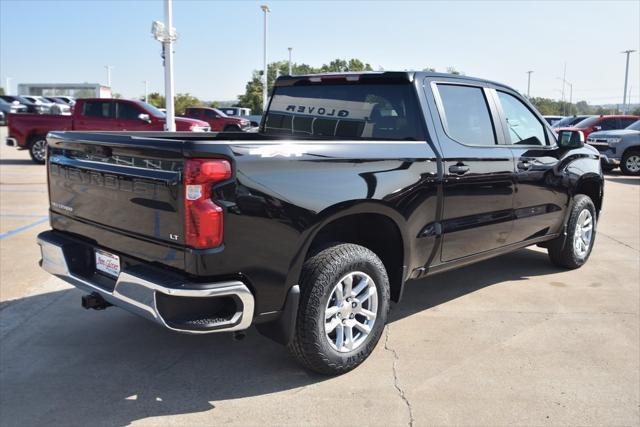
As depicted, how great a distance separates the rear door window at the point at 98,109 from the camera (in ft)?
50.5

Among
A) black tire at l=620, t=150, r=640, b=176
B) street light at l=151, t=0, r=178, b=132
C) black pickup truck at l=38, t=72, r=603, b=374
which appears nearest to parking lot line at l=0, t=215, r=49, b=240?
black pickup truck at l=38, t=72, r=603, b=374

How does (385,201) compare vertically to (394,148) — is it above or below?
below

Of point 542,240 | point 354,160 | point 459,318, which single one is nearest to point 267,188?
point 354,160

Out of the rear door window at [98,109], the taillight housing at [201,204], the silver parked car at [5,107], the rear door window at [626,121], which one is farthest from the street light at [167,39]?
the silver parked car at [5,107]

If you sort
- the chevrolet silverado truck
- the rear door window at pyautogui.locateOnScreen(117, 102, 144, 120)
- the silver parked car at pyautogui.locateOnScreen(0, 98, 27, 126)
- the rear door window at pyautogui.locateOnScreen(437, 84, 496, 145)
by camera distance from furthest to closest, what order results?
the silver parked car at pyautogui.locateOnScreen(0, 98, 27, 126)
the rear door window at pyautogui.locateOnScreen(117, 102, 144, 120)
the chevrolet silverado truck
the rear door window at pyautogui.locateOnScreen(437, 84, 496, 145)

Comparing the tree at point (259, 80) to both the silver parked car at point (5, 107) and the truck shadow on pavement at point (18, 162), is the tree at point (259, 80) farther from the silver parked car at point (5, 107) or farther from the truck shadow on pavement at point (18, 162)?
the truck shadow on pavement at point (18, 162)

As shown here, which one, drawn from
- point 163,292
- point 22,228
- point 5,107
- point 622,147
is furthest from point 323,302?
point 5,107

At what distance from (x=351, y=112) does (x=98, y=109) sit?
12997 mm

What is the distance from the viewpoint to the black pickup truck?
2.79 meters

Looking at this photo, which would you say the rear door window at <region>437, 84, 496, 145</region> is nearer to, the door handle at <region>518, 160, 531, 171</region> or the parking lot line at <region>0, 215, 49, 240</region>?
the door handle at <region>518, 160, 531, 171</region>

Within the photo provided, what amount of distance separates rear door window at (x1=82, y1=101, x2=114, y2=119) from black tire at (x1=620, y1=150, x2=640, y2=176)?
14.1 meters

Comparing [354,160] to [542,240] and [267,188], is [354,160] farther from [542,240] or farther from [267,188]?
[542,240]

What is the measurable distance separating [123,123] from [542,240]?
12905mm

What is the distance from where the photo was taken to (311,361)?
3.32 meters
